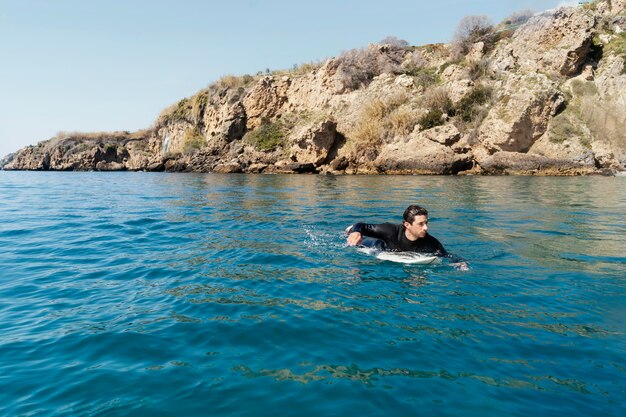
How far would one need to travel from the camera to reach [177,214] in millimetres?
13156

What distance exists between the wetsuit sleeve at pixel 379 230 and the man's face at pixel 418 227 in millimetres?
423

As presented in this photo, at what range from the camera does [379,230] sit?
7723 mm

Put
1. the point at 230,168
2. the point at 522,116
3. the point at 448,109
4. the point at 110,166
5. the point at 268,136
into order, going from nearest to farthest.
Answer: the point at 522,116 < the point at 448,109 < the point at 230,168 < the point at 268,136 < the point at 110,166

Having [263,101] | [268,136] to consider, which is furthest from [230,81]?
[268,136]

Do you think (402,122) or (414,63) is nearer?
(402,122)

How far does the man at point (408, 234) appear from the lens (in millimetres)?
7051

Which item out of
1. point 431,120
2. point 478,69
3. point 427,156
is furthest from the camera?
point 478,69

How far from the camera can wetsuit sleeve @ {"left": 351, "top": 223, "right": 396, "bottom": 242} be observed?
765 centimetres

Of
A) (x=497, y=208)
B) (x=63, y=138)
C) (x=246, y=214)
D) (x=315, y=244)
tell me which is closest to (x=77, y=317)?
(x=315, y=244)

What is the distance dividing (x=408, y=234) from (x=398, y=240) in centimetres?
25

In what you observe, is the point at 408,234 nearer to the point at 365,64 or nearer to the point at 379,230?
the point at 379,230

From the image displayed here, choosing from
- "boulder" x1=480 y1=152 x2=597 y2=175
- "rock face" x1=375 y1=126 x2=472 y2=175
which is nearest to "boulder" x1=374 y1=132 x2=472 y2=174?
"rock face" x1=375 y1=126 x2=472 y2=175

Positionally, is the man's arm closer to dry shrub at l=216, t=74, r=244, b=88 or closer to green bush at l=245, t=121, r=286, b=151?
green bush at l=245, t=121, r=286, b=151

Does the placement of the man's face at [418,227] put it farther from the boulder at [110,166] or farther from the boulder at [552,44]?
the boulder at [110,166]
